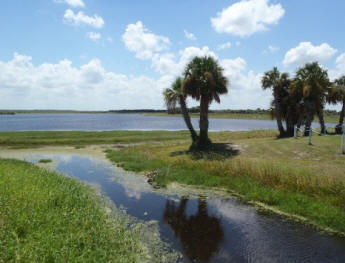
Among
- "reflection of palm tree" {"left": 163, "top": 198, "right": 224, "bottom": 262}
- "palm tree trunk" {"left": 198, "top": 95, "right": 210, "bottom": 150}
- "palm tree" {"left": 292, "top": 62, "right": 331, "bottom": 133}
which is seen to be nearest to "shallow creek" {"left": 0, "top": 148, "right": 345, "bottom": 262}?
"reflection of palm tree" {"left": 163, "top": 198, "right": 224, "bottom": 262}

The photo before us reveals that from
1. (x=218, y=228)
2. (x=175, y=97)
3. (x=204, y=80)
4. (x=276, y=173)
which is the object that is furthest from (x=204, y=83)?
(x=218, y=228)

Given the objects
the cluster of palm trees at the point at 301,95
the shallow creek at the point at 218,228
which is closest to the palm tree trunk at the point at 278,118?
the cluster of palm trees at the point at 301,95

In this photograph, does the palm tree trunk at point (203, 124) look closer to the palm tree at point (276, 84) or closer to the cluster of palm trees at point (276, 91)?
the cluster of palm trees at point (276, 91)

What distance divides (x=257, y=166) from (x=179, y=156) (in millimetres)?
8641

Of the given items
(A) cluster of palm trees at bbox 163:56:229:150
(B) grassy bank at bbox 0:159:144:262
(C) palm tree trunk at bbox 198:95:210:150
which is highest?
(A) cluster of palm trees at bbox 163:56:229:150

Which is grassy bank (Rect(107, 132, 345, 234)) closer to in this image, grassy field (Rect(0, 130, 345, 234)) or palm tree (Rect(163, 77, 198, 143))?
grassy field (Rect(0, 130, 345, 234))

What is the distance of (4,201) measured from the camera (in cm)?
993

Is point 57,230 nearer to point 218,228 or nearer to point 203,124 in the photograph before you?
point 218,228

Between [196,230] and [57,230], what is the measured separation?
492 centimetres

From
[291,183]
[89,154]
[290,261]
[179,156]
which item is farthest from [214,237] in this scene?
[89,154]

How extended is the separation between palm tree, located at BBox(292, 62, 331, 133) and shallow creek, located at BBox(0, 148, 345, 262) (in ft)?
75.6

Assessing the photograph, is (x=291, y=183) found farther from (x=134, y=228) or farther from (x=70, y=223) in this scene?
(x=70, y=223)

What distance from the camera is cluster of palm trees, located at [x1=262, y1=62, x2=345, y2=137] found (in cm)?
3238

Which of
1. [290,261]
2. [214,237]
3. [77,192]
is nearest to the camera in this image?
[290,261]
